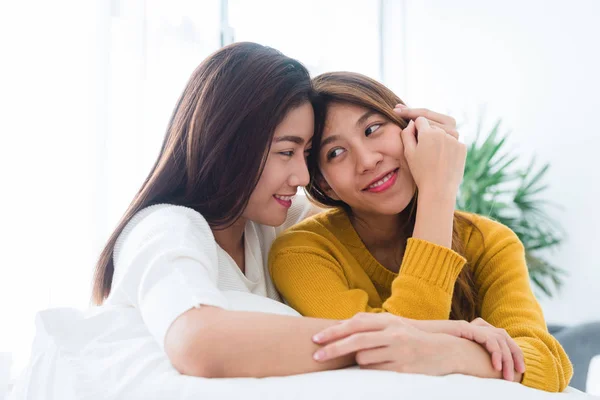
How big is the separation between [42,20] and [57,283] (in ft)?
2.82

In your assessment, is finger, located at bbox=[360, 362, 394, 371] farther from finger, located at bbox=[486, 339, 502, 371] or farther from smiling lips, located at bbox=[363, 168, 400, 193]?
smiling lips, located at bbox=[363, 168, 400, 193]

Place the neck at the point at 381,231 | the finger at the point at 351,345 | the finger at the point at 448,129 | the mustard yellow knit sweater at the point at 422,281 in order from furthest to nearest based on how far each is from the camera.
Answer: the neck at the point at 381,231 → the finger at the point at 448,129 → the mustard yellow knit sweater at the point at 422,281 → the finger at the point at 351,345

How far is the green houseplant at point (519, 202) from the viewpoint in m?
2.93

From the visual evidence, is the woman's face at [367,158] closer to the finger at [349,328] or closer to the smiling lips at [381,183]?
the smiling lips at [381,183]

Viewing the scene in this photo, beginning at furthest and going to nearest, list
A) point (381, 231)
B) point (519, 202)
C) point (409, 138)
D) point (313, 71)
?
point (313, 71), point (519, 202), point (381, 231), point (409, 138)

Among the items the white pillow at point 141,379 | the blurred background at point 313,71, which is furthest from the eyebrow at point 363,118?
the blurred background at point 313,71

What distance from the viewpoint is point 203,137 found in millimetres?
1202

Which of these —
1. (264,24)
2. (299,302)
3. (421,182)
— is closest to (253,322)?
(299,302)

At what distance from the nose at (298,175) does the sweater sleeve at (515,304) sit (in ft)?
1.40

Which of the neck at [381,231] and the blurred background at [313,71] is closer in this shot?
the neck at [381,231]

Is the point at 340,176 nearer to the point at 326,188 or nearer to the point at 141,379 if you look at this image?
the point at 326,188

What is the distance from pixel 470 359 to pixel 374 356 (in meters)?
0.17

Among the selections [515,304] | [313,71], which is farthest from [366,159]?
[313,71]

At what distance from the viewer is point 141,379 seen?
738 millimetres
